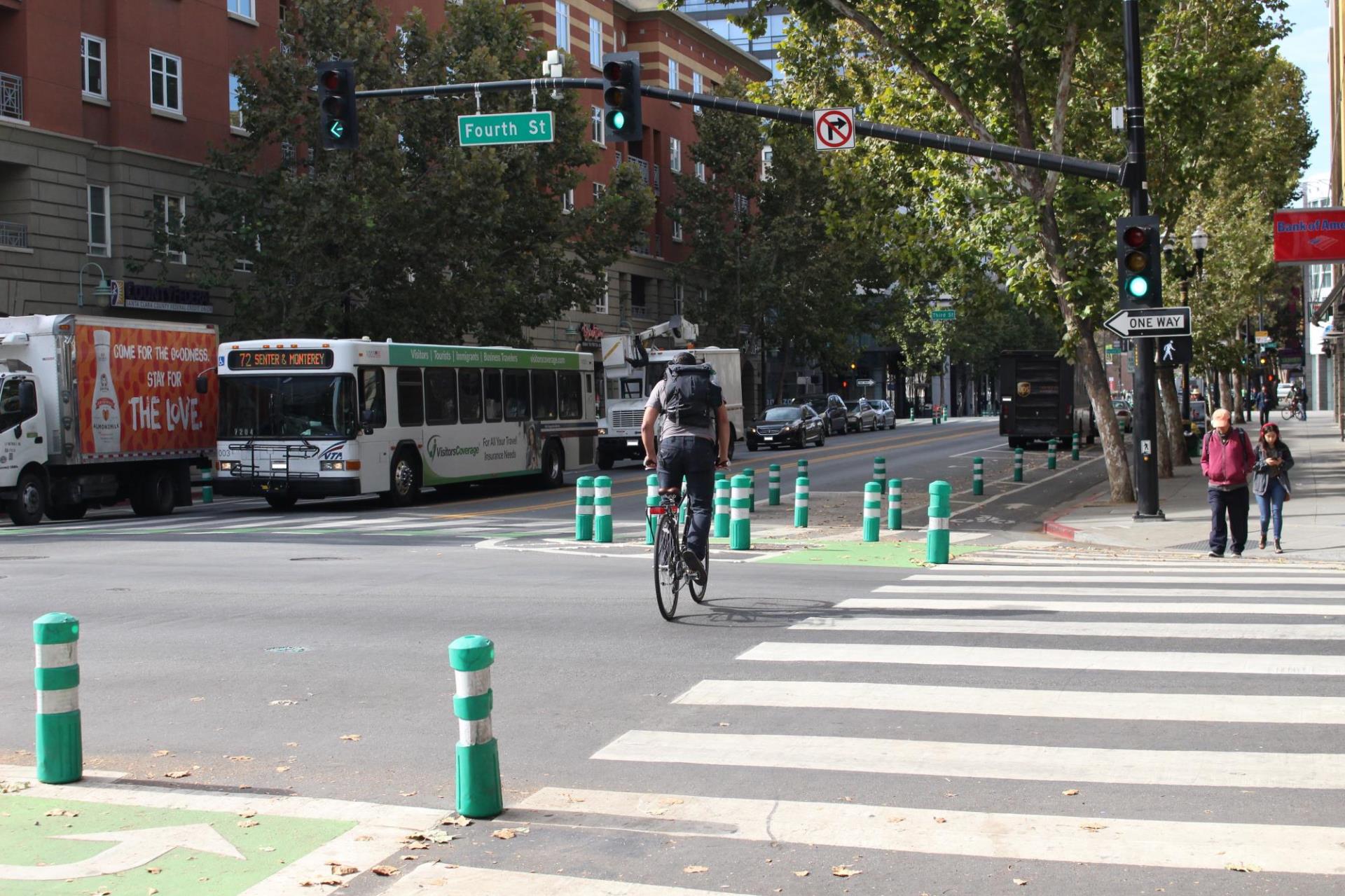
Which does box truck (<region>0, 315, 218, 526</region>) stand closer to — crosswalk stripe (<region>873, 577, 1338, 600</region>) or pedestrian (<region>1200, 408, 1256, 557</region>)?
crosswalk stripe (<region>873, 577, 1338, 600</region>)

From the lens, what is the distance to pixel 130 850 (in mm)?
5488

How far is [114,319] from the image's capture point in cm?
2489

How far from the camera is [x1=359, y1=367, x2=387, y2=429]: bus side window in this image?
2528 centimetres

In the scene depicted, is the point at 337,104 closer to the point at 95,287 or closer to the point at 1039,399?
the point at 95,287

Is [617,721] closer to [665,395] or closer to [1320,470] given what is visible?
[665,395]

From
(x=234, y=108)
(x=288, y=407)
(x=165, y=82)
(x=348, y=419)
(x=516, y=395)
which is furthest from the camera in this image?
(x=234, y=108)

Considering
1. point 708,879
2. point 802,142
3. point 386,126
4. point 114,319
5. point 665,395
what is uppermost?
point 802,142

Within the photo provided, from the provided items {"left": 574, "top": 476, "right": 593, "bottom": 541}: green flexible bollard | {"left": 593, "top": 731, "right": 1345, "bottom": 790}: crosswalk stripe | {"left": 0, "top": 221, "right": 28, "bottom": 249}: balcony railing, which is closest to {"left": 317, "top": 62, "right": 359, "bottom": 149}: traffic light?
{"left": 574, "top": 476, "right": 593, "bottom": 541}: green flexible bollard

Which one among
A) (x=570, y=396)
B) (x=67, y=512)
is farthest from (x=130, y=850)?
(x=570, y=396)

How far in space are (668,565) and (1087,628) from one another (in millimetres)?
3058

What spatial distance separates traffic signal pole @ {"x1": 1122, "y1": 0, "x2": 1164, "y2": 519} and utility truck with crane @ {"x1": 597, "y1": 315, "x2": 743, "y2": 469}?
20.0 m

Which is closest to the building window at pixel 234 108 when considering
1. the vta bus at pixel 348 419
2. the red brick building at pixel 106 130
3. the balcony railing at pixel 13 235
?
the red brick building at pixel 106 130

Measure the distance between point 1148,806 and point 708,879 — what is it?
200 cm

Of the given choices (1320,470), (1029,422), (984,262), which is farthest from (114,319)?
(1029,422)
